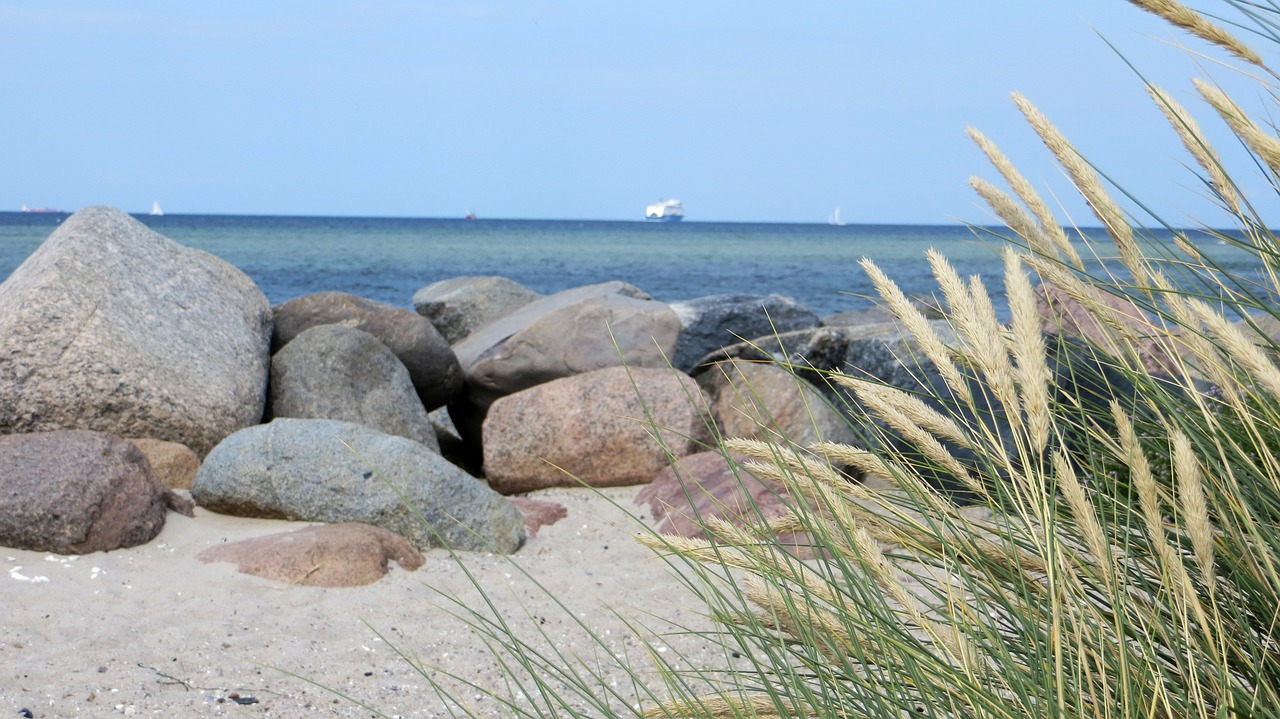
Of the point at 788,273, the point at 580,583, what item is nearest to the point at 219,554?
the point at 580,583

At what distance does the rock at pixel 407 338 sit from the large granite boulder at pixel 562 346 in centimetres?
19

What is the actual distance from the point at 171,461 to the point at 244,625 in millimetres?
2335

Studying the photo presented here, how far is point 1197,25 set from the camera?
4.35 feet

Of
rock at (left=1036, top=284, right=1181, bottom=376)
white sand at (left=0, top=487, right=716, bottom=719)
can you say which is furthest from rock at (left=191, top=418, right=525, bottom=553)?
rock at (left=1036, top=284, right=1181, bottom=376)

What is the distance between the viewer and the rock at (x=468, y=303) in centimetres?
1139

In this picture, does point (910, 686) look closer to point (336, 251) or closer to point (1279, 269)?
point (1279, 269)

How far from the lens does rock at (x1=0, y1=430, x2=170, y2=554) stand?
467cm

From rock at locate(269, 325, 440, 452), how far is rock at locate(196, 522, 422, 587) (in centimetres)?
230

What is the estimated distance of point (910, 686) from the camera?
5.16 feet

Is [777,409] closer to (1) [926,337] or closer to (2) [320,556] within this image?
(2) [320,556]

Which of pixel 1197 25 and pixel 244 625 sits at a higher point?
pixel 1197 25

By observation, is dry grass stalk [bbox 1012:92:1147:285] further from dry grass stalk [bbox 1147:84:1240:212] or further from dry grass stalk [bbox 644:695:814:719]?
dry grass stalk [bbox 644:695:814:719]

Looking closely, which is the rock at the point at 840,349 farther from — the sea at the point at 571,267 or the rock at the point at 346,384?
the sea at the point at 571,267

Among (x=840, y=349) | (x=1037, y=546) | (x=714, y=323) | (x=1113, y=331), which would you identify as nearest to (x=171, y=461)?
(x=714, y=323)
